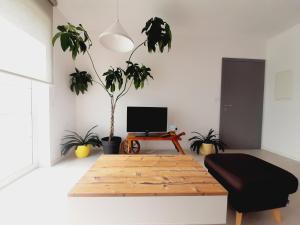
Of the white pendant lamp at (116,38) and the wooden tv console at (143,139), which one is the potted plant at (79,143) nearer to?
the wooden tv console at (143,139)

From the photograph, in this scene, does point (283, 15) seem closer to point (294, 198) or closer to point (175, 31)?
point (175, 31)

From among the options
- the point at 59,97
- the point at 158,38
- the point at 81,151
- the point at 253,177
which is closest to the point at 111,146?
the point at 81,151

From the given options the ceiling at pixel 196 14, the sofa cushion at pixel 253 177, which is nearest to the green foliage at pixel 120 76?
the ceiling at pixel 196 14

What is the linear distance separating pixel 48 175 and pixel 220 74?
3604 mm

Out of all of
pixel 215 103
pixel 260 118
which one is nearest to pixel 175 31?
pixel 215 103

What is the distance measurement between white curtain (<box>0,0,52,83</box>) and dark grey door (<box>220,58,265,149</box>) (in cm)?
331

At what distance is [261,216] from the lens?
4.89 feet

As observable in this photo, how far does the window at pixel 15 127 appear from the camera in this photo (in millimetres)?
1947

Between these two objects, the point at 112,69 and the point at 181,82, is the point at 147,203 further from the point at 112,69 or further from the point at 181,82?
the point at 181,82

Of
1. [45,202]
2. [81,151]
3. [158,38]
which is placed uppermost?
[158,38]

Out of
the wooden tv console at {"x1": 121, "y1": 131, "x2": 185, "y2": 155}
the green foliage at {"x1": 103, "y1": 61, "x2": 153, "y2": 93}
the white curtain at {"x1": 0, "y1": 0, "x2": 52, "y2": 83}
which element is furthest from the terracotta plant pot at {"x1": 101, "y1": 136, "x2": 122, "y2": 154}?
the white curtain at {"x1": 0, "y1": 0, "x2": 52, "y2": 83}

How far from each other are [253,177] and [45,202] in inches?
76.4

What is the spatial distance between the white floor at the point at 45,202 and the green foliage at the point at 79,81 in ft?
4.63

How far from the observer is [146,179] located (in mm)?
1225
